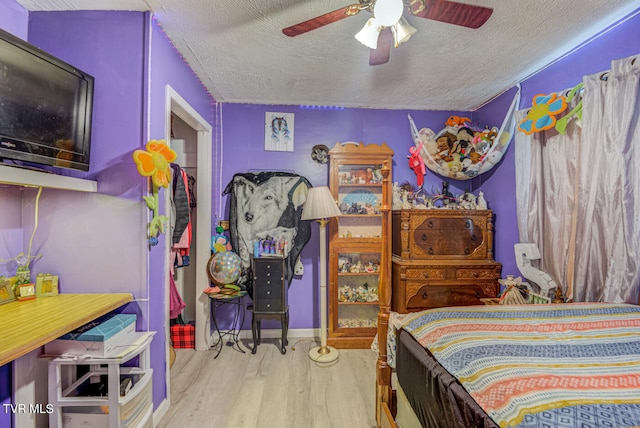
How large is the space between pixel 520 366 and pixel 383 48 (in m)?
1.62

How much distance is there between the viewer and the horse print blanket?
302 centimetres

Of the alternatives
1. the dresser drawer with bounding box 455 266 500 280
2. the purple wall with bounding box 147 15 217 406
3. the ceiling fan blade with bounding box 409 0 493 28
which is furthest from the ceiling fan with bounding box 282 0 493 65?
the dresser drawer with bounding box 455 266 500 280

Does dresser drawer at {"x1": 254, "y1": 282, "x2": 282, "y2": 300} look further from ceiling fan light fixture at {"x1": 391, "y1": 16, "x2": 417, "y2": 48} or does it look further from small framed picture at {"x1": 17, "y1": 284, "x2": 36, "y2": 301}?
ceiling fan light fixture at {"x1": 391, "y1": 16, "x2": 417, "y2": 48}

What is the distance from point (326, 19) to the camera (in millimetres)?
1369

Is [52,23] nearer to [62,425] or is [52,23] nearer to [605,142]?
[62,425]

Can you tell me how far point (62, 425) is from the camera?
53.8 inches

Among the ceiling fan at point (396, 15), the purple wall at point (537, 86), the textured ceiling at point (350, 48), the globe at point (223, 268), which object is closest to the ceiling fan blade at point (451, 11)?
the ceiling fan at point (396, 15)

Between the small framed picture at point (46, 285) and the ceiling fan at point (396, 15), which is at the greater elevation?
the ceiling fan at point (396, 15)

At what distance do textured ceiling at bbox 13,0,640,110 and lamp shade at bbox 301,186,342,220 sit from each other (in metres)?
1.02

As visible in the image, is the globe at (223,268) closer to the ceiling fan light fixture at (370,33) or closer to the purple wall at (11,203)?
the purple wall at (11,203)

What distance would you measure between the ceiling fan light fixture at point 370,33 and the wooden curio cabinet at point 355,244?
4.86 feet

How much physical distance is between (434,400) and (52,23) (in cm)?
279

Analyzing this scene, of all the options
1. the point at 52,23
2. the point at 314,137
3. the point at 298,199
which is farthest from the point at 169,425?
the point at 314,137

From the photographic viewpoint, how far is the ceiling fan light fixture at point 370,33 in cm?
142
